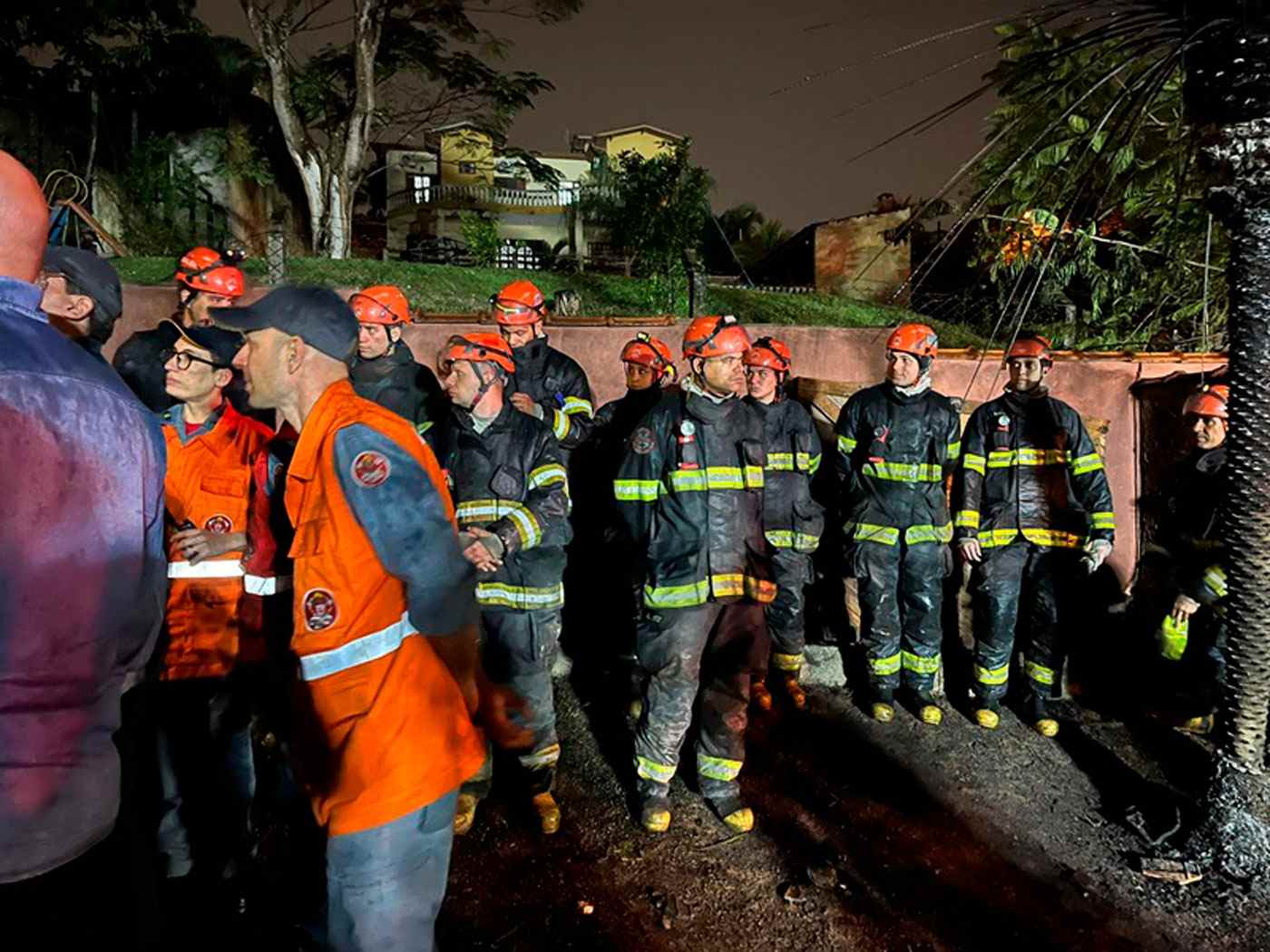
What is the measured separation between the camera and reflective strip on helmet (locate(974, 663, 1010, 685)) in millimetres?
5340

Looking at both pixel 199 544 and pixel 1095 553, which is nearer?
pixel 199 544

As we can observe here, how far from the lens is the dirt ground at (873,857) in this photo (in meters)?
3.36

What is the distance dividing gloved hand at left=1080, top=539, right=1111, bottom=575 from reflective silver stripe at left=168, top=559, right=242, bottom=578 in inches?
184

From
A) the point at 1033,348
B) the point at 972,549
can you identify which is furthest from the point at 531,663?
the point at 1033,348

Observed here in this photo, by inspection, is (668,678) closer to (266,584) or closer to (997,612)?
(266,584)

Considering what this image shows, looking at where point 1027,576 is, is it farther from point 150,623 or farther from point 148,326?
point 148,326

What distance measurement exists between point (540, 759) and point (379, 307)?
2977 millimetres

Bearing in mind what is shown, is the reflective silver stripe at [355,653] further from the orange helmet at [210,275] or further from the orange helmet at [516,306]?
Answer: the orange helmet at [516,306]

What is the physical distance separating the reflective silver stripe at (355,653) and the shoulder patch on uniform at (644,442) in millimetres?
2058

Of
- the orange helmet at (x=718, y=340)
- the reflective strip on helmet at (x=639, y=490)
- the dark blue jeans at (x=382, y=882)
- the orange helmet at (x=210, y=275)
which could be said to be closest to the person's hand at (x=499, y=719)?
the dark blue jeans at (x=382, y=882)

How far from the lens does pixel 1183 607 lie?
4.99 metres

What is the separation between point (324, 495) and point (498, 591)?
1.87 meters

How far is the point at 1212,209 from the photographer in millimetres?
3463

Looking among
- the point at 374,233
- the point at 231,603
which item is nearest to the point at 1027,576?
the point at 231,603
